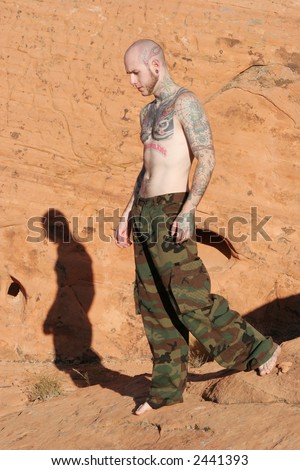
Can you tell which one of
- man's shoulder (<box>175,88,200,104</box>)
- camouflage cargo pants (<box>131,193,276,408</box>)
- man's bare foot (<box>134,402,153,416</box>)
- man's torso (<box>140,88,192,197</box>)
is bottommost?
man's bare foot (<box>134,402,153,416</box>)

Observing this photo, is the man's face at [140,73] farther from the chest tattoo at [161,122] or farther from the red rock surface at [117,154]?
the red rock surface at [117,154]

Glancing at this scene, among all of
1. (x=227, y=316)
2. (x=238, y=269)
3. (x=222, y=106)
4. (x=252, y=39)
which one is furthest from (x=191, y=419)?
(x=252, y=39)

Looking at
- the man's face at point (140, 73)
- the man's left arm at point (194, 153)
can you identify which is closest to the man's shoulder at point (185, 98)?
the man's left arm at point (194, 153)

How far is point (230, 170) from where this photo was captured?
740 centimetres

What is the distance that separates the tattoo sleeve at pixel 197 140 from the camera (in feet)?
16.0

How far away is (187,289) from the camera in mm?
5047

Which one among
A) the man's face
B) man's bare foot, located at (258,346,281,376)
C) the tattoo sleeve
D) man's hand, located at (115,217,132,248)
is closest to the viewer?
the tattoo sleeve

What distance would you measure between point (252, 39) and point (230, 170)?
1102mm

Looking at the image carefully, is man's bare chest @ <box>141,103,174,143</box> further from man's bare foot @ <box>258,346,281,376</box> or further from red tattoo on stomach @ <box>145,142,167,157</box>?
man's bare foot @ <box>258,346,281,376</box>

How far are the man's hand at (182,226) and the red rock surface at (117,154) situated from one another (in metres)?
2.48

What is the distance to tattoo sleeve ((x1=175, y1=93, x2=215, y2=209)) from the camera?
4.89m

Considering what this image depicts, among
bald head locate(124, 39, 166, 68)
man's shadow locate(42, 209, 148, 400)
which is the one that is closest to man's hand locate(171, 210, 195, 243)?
bald head locate(124, 39, 166, 68)

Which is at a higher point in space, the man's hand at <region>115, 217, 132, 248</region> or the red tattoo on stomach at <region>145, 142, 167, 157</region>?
the red tattoo on stomach at <region>145, 142, 167, 157</region>

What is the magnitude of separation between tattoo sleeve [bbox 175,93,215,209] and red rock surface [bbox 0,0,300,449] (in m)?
2.45
